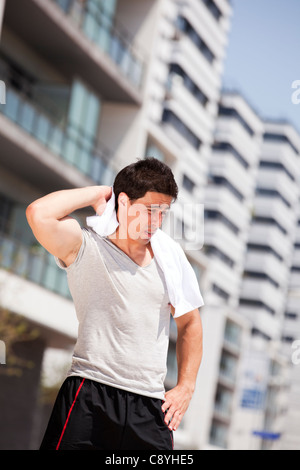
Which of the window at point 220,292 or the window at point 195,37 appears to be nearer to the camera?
the window at point 195,37

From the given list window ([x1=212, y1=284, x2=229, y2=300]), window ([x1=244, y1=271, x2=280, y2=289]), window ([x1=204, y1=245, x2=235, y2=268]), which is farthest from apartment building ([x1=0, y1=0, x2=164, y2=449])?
window ([x1=244, y1=271, x2=280, y2=289])

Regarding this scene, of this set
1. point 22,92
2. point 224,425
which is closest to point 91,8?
point 22,92

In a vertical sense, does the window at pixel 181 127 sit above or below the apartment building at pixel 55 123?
above

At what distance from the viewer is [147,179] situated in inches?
115

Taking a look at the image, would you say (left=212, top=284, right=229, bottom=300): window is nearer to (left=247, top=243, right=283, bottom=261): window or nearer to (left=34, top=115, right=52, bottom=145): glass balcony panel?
(left=247, top=243, right=283, bottom=261): window

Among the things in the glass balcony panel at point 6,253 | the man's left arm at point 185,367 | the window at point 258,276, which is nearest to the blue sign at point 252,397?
the window at point 258,276

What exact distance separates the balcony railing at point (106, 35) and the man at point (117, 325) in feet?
56.0

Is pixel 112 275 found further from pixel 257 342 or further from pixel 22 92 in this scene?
pixel 257 342

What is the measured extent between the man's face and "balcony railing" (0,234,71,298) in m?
15.6

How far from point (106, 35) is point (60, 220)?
19731mm

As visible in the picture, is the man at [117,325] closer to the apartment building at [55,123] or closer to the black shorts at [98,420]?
the black shorts at [98,420]

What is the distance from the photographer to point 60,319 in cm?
2045

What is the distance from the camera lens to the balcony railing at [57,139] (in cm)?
1844

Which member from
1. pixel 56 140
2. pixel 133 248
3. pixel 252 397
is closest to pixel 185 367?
pixel 133 248
